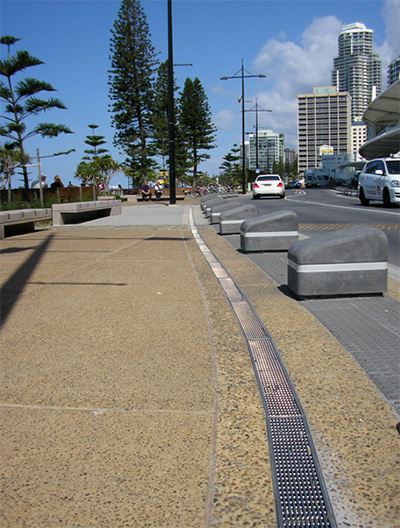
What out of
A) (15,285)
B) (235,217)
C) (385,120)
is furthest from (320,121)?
(15,285)

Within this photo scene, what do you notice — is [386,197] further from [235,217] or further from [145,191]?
[145,191]

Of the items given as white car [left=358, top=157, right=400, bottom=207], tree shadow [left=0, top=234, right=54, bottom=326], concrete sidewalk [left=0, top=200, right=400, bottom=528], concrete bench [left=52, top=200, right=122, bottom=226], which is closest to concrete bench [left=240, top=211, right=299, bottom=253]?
concrete sidewalk [left=0, top=200, right=400, bottom=528]

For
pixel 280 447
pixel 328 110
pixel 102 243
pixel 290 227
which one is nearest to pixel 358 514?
pixel 280 447

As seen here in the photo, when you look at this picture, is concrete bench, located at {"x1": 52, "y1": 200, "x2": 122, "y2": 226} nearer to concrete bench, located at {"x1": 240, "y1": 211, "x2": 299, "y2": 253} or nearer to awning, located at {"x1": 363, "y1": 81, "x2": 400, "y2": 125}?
concrete bench, located at {"x1": 240, "y1": 211, "x2": 299, "y2": 253}

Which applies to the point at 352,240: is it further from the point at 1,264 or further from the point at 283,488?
the point at 1,264

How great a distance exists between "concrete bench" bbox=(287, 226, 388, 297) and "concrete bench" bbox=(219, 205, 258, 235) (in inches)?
258

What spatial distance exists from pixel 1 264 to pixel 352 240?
17.3 ft

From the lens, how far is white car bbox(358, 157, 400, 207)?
1955cm

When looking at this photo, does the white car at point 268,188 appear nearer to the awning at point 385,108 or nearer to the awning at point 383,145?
the awning at point 383,145

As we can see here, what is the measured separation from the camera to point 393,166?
803 inches

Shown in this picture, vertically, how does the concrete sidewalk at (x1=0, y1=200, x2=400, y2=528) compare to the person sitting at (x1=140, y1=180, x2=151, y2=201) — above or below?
below

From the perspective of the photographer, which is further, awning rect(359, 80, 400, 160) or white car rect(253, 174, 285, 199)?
awning rect(359, 80, 400, 160)

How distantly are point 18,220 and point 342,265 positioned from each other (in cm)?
946

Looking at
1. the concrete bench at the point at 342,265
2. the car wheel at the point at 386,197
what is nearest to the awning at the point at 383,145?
the car wheel at the point at 386,197
